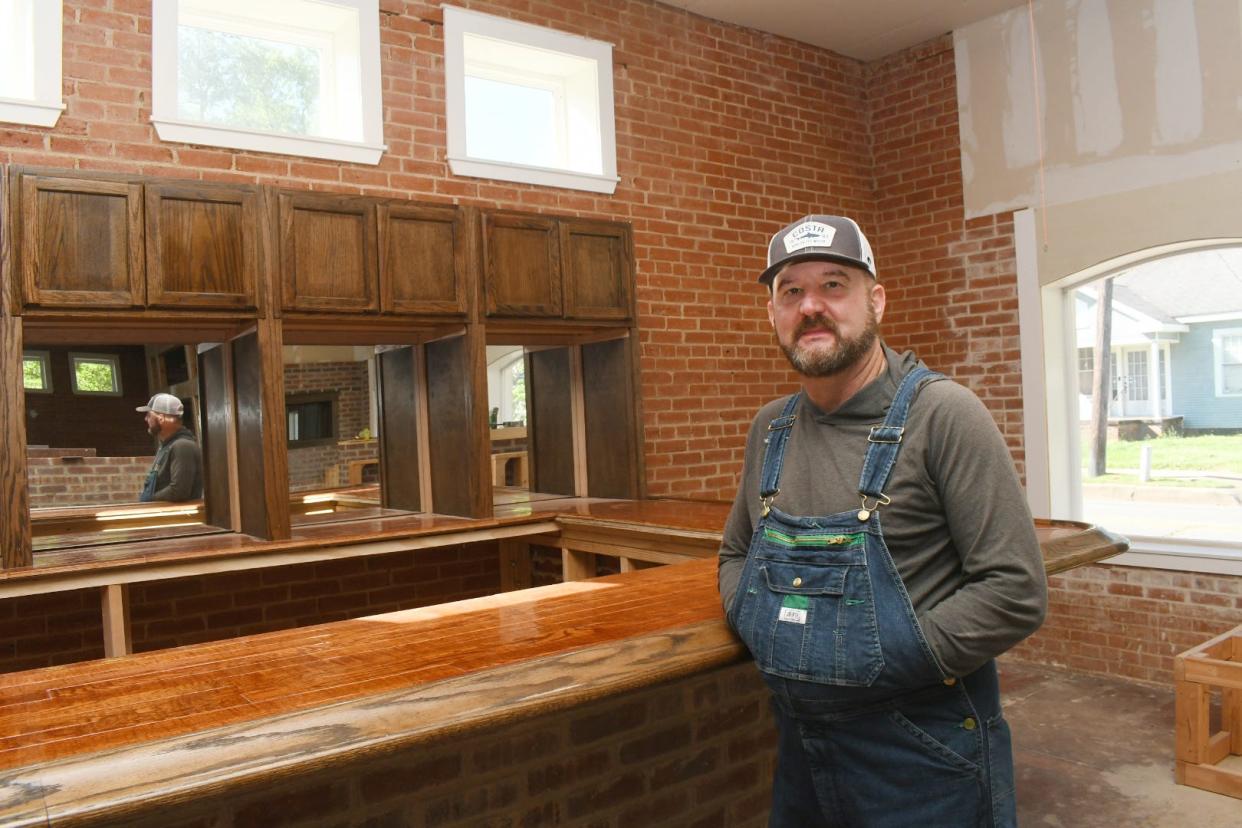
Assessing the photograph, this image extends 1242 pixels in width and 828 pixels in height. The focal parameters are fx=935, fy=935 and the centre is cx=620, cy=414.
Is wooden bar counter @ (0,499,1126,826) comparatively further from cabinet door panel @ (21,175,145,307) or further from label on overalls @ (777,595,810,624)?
cabinet door panel @ (21,175,145,307)

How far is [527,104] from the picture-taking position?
5.61 m

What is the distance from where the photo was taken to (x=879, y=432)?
67.9 inches

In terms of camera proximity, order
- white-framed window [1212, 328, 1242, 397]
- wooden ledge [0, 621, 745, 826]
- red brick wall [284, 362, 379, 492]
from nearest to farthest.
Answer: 1. wooden ledge [0, 621, 745, 826]
2. red brick wall [284, 362, 379, 492]
3. white-framed window [1212, 328, 1242, 397]

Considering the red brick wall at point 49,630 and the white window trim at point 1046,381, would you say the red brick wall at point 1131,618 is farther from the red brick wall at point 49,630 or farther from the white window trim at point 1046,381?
the red brick wall at point 49,630

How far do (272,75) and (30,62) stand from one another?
1080 mm

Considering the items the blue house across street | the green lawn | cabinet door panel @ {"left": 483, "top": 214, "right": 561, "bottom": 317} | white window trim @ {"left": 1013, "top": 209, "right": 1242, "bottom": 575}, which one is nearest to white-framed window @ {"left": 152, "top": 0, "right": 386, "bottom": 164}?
cabinet door panel @ {"left": 483, "top": 214, "right": 561, "bottom": 317}

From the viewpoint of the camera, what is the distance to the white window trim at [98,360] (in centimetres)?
431

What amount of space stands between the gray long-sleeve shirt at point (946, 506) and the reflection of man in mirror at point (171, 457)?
3844 mm

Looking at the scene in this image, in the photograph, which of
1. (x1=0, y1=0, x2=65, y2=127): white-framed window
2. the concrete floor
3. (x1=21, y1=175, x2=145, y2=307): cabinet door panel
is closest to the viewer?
(x1=21, y1=175, x2=145, y2=307): cabinet door panel

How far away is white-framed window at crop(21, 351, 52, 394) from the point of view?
4.21 m

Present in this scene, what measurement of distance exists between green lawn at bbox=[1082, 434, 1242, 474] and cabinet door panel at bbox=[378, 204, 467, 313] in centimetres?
417

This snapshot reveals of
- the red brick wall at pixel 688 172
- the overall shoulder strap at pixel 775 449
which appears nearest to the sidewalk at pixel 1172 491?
the red brick wall at pixel 688 172

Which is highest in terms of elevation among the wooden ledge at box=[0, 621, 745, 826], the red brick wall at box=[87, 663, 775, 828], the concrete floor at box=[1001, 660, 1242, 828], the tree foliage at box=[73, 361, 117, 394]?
the tree foliage at box=[73, 361, 117, 394]

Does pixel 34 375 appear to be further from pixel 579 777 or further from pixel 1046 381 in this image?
pixel 1046 381
